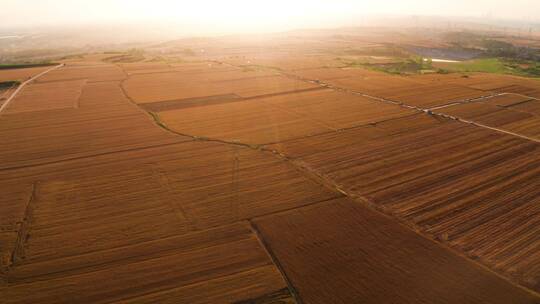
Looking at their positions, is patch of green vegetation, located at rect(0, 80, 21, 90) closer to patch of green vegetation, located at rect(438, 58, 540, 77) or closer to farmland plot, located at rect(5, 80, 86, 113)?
farmland plot, located at rect(5, 80, 86, 113)

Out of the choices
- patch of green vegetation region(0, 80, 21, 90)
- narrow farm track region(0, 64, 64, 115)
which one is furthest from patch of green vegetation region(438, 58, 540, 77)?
patch of green vegetation region(0, 80, 21, 90)

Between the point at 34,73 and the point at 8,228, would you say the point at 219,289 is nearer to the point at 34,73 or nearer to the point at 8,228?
the point at 8,228

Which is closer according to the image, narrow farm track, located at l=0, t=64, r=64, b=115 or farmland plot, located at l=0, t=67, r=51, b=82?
narrow farm track, located at l=0, t=64, r=64, b=115

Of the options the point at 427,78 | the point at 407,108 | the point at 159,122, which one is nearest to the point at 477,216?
the point at 407,108

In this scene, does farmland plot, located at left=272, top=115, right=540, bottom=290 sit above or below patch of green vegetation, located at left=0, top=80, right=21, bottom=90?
below

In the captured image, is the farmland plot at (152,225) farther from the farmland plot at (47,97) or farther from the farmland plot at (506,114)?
the farmland plot at (506,114)

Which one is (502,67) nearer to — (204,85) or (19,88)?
(204,85)

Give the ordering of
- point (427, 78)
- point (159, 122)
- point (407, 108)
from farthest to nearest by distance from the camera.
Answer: point (427, 78)
point (407, 108)
point (159, 122)

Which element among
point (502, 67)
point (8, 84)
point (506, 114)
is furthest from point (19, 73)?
point (502, 67)
